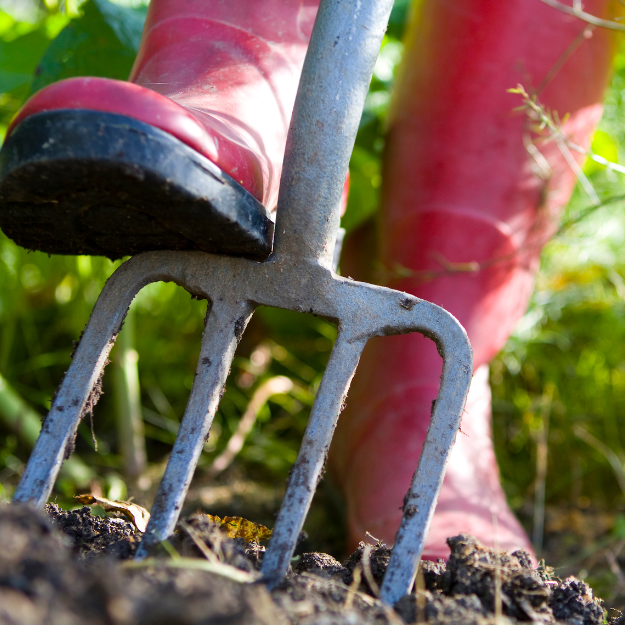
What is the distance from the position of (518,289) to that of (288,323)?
0.79 meters

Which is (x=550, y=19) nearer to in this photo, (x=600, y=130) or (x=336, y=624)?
(x=600, y=130)

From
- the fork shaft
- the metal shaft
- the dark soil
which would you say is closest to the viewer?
the dark soil

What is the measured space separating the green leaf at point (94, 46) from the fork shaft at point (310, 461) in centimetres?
87

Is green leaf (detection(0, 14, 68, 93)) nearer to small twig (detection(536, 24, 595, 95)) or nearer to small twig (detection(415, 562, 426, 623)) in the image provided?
small twig (detection(536, 24, 595, 95))

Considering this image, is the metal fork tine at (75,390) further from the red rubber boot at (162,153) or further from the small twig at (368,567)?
the small twig at (368,567)

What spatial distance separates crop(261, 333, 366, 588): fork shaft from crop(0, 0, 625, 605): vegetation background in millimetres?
678

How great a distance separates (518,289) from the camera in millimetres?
1260

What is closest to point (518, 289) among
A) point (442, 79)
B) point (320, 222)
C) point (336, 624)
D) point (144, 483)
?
point (442, 79)

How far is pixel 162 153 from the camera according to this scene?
59 centimetres

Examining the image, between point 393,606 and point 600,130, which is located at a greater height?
point 600,130

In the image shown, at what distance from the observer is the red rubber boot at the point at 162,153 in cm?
58

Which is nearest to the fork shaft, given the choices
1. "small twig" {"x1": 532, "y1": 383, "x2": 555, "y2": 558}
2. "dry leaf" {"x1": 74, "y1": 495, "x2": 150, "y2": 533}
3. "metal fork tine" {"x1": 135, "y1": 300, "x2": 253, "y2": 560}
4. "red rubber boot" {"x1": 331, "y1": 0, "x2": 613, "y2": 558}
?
"metal fork tine" {"x1": 135, "y1": 300, "x2": 253, "y2": 560}

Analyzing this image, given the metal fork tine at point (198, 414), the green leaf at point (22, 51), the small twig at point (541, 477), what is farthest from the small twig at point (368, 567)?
the green leaf at point (22, 51)

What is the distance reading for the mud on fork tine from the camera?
0.69m
